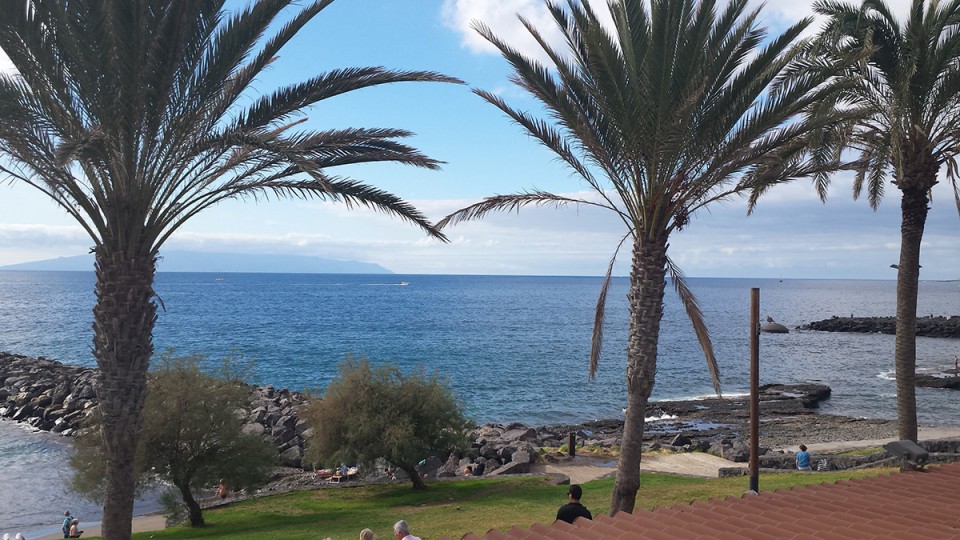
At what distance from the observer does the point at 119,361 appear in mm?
10219

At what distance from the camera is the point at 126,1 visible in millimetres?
8844

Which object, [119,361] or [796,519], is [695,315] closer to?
[796,519]

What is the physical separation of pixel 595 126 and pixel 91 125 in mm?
8150

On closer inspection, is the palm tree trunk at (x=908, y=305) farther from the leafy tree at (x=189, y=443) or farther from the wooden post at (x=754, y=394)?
the leafy tree at (x=189, y=443)

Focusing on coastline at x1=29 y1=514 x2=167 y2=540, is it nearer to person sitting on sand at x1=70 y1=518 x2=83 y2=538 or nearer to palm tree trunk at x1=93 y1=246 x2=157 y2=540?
person sitting on sand at x1=70 y1=518 x2=83 y2=538

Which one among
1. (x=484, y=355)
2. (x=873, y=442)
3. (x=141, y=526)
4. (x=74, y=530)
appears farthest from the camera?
(x=484, y=355)

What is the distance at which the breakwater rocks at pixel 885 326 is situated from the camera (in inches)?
3494

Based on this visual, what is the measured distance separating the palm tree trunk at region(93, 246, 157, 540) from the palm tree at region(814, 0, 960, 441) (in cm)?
1398

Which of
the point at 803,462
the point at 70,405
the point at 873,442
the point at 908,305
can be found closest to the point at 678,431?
the point at 873,442

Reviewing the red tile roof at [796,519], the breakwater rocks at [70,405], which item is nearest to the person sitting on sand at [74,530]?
the breakwater rocks at [70,405]

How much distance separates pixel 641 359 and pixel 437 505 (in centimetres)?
1025

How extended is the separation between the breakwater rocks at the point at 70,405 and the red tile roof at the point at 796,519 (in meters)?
24.2

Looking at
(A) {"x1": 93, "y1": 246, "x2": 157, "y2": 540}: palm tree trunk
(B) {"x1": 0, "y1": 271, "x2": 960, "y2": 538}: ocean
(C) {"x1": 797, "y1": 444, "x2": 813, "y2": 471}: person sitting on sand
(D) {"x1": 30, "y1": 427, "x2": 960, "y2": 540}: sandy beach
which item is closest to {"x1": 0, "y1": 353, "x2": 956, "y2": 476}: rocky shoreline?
(D) {"x1": 30, "y1": 427, "x2": 960, "y2": 540}: sandy beach

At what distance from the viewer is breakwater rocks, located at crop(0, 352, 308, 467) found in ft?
110
